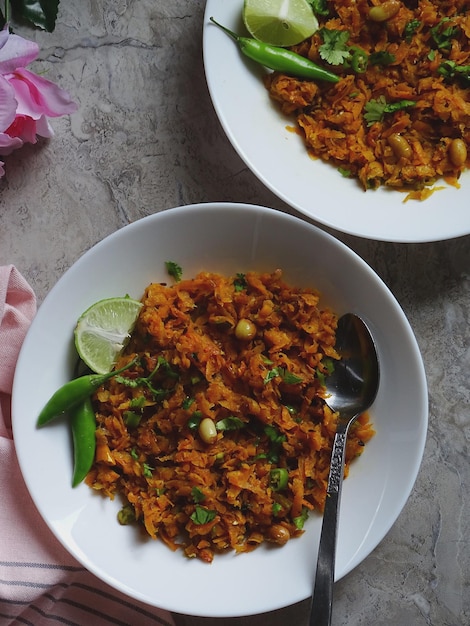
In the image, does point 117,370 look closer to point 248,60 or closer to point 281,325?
point 281,325

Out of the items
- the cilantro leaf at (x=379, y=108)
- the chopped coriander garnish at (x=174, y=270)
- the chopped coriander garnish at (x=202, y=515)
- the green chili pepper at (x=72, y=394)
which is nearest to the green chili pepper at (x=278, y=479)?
the chopped coriander garnish at (x=202, y=515)

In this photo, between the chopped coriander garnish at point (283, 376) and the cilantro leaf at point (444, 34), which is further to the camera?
the cilantro leaf at point (444, 34)

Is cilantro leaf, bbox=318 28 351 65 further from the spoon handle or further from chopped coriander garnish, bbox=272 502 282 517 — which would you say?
chopped coriander garnish, bbox=272 502 282 517

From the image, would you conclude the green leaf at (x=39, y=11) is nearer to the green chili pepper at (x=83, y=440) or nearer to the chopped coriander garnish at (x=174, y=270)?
the chopped coriander garnish at (x=174, y=270)

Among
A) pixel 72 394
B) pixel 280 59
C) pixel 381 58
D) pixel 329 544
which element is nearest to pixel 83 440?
pixel 72 394

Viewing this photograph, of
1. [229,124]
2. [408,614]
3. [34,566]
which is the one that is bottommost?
[408,614]

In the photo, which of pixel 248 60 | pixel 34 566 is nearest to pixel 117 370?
pixel 34 566

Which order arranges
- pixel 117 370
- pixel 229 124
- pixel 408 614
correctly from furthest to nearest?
pixel 408 614, pixel 229 124, pixel 117 370

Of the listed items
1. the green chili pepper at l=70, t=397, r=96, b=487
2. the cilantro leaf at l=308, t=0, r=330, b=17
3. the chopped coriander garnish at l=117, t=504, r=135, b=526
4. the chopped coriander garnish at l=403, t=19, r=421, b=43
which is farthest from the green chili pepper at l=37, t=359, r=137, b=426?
the chopped coriander garnish at l=403, t=19, r=421, b=43
